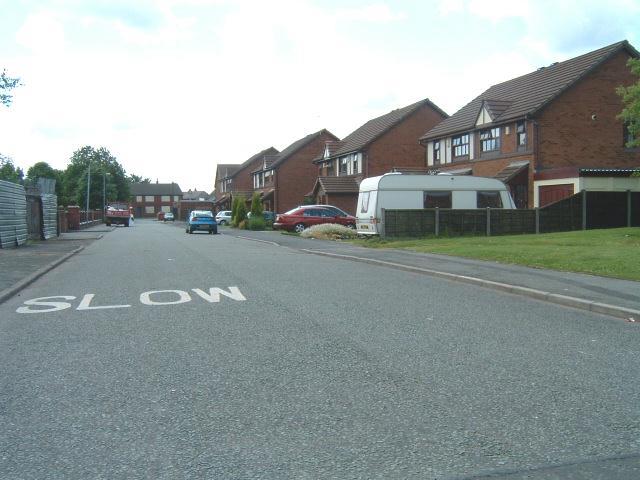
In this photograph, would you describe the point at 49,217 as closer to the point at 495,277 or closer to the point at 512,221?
the point at 512,221

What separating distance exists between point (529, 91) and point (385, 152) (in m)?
16.7

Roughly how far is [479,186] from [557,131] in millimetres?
7953

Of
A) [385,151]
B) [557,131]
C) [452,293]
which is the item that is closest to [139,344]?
[452,293]

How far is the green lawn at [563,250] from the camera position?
1492cm

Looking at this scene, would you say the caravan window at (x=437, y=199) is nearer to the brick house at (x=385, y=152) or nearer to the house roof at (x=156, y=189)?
the brick house at (x=385, y=152)

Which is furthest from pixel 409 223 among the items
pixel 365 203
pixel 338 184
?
pixel 338 184

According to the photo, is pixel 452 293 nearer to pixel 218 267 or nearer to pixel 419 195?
pixel 218 267

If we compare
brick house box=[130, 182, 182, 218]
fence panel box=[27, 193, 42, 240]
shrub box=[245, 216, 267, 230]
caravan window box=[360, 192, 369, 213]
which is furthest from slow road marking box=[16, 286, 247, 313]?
brick house box=[130, 182, 182, 218]

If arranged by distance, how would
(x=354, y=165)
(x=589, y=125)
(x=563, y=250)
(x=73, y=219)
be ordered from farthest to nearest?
(x=354, y=165) → (x=73, y=219) → (x=589, y=125) → (x=563, y=250)

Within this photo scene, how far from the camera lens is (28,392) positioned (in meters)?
5.74

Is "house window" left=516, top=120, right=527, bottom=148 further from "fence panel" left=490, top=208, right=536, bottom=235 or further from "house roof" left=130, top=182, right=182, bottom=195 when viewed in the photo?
"house roof" left=130, top=182, right=182, bottom=195

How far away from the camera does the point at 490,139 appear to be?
3903cm

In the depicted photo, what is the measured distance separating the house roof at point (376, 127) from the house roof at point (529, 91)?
8.76 m

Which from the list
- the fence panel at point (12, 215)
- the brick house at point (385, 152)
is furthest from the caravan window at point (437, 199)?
the brick house at point (385, 152)
